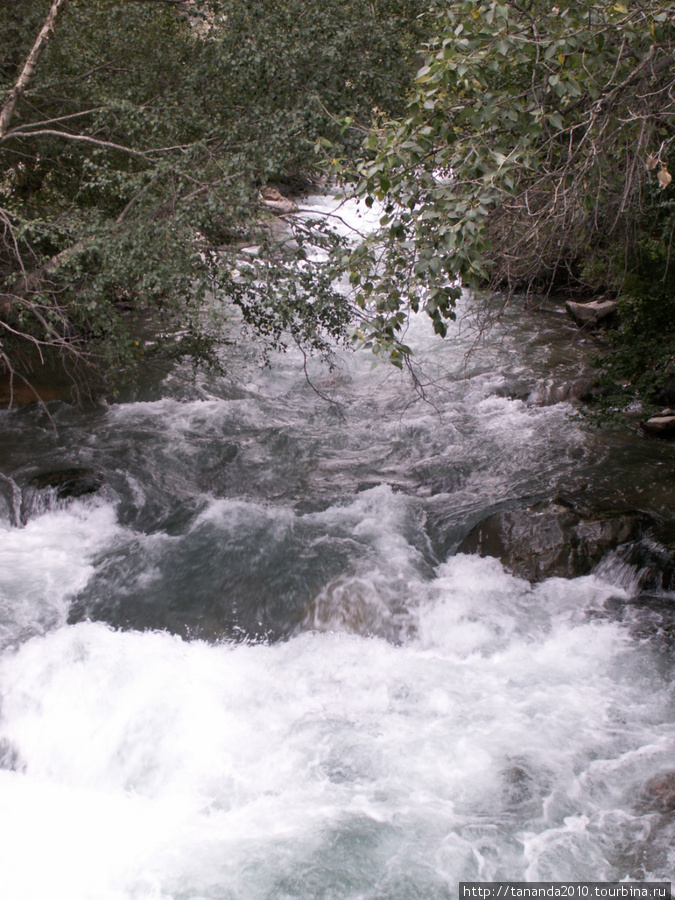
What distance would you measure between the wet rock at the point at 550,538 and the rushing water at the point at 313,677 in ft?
0.54

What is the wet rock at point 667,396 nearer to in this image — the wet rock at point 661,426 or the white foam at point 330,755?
the wet rock at point 661,426

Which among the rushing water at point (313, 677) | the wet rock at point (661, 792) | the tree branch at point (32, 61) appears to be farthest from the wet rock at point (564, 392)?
the tree branch at point (32, 61)

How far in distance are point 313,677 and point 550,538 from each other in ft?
8.32

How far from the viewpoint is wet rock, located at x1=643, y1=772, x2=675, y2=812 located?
3922mm

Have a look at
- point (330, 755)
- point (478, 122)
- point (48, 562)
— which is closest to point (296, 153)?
point (478, 122)

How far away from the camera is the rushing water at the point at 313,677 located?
12.7 ft

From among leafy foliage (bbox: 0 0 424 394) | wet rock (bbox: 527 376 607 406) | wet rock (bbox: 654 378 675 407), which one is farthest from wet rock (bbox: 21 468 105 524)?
wet rock (bbox: 654 378 675 407)

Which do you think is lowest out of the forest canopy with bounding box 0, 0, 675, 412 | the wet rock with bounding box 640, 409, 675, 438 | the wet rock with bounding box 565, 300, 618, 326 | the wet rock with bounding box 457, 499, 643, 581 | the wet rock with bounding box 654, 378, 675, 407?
the wet rock with bounding box 457, 499, 643, 581

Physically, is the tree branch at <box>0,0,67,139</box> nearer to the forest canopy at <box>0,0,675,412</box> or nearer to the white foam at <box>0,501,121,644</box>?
the forest canopy at <box>0,0,675,412</box>

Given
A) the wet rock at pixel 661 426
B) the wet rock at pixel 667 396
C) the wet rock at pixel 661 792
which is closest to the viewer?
the wet rock at pixel 661 792

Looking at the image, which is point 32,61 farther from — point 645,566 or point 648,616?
point 648,616

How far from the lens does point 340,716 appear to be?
4852 mm

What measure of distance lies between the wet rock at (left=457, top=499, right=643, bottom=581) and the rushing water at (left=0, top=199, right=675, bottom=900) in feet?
0.54

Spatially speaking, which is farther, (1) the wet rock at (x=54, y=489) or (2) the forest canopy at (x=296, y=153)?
(1) the wet rock at (x=54, y=489)
